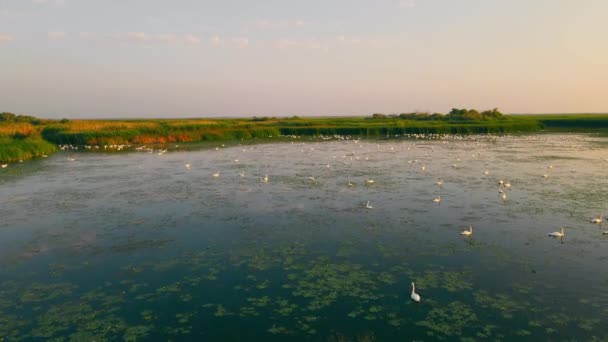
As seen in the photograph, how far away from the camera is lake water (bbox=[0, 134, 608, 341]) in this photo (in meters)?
7.88

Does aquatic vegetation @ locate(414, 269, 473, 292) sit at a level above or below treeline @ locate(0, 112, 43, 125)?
below

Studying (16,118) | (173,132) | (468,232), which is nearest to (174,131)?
(173,132)

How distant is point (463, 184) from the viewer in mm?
20906

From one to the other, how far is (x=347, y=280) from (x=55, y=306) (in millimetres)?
6290

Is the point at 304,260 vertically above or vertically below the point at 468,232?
below

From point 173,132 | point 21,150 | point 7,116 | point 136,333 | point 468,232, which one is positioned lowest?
point 136,333

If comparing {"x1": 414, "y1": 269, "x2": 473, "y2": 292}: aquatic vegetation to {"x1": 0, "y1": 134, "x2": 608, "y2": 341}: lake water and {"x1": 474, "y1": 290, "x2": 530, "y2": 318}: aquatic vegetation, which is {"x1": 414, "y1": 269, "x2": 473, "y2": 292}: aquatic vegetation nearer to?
{"x1": 0, "y1": 134, "x2": 608, "y2": 341}: lake water

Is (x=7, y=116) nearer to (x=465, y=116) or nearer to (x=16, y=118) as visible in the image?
(x=16, y=118)

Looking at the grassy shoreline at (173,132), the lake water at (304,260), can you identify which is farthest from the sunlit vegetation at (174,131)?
the lake water at (304,260)

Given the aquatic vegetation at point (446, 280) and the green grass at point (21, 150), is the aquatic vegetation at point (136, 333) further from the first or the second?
the green grass at point (21, 150)

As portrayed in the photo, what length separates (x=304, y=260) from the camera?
11016 millimetres

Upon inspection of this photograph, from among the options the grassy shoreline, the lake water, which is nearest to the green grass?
the grassy shoreline

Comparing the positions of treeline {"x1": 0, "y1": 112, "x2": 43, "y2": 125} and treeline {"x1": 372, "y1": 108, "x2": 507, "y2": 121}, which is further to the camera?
treeline {"x1": 372, "y1": 108, "x2": 507, "y2": 121}

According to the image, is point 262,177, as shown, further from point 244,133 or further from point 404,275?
point 244,133
